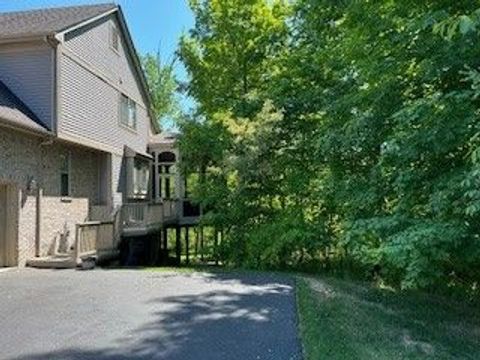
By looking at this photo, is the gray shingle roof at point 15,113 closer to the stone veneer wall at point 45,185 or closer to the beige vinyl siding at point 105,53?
the stone veneer wall at point 45,185

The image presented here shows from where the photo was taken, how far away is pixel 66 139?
51.3 ft

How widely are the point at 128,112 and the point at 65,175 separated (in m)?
6.11

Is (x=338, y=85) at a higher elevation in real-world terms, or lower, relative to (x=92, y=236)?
higher

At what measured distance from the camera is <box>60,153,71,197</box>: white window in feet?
54.8

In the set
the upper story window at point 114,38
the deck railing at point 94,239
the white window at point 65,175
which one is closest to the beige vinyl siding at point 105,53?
the upper story window at point 114,38

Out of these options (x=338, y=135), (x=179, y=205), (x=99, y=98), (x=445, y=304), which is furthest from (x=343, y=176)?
(x=179, y=205)

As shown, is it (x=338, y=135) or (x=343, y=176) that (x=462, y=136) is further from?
(x=343, y=176)

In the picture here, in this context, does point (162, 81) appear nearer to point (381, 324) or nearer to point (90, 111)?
point (90, 111)

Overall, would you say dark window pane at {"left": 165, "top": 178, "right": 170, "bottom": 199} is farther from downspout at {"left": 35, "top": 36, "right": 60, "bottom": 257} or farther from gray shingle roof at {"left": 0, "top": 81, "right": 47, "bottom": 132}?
gray shingle roof at {"left": 0, "top": 81, "right": 47, "bottom": 132}

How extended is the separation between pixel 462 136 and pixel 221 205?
11.7m

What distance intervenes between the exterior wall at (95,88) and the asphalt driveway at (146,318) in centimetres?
587

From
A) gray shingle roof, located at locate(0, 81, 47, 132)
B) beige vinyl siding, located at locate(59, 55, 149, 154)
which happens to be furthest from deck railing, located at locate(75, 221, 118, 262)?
gray shingle roof, located at locate(0, 81, 47, 132)

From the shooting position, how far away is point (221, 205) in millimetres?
18297

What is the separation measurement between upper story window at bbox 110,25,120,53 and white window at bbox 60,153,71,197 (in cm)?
528
